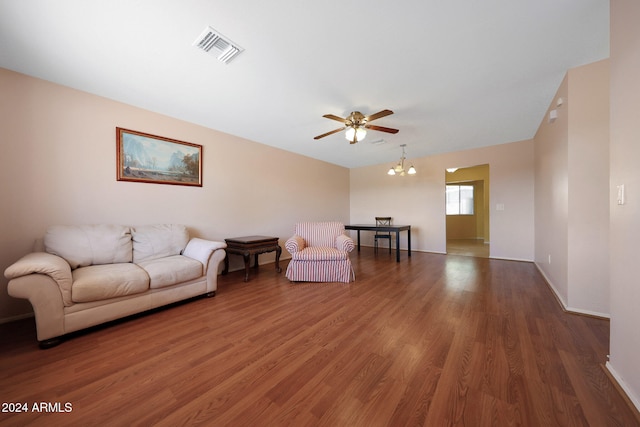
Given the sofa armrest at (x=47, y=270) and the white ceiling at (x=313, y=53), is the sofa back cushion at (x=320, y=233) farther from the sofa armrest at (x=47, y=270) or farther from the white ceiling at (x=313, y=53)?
the sofa armrest at (x=47, y=270)

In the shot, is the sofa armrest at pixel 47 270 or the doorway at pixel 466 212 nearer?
the sofa armrest at pixel 47 270

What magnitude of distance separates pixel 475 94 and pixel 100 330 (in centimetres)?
470

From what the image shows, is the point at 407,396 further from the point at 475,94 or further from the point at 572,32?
the point at 475,94

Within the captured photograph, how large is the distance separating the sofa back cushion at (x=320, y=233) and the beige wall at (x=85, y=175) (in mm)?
1151

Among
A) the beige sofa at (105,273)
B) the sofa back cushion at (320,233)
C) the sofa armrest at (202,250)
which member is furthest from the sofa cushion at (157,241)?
the sofa back cushion at (320,233)

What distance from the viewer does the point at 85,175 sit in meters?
2.53

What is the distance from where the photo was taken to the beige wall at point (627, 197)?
1153mm

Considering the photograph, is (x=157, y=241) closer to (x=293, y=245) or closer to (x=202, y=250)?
(x=202, y=250)

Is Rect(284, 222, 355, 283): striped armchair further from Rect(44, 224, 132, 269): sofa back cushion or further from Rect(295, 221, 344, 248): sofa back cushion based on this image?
Rect(44, 224, 132, 269): sofa back cushion

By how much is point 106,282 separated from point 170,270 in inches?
19.7

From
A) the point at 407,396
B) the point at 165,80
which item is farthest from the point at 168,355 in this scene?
the point at 165,80

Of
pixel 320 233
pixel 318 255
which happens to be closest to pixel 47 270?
pixel 318 255

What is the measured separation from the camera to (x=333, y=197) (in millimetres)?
6285

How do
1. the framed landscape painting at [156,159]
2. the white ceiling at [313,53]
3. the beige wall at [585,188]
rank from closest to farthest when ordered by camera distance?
the white ceiling at [313,53]
the beige wall at [585,188]
the framed landscape painting at [156,159]
